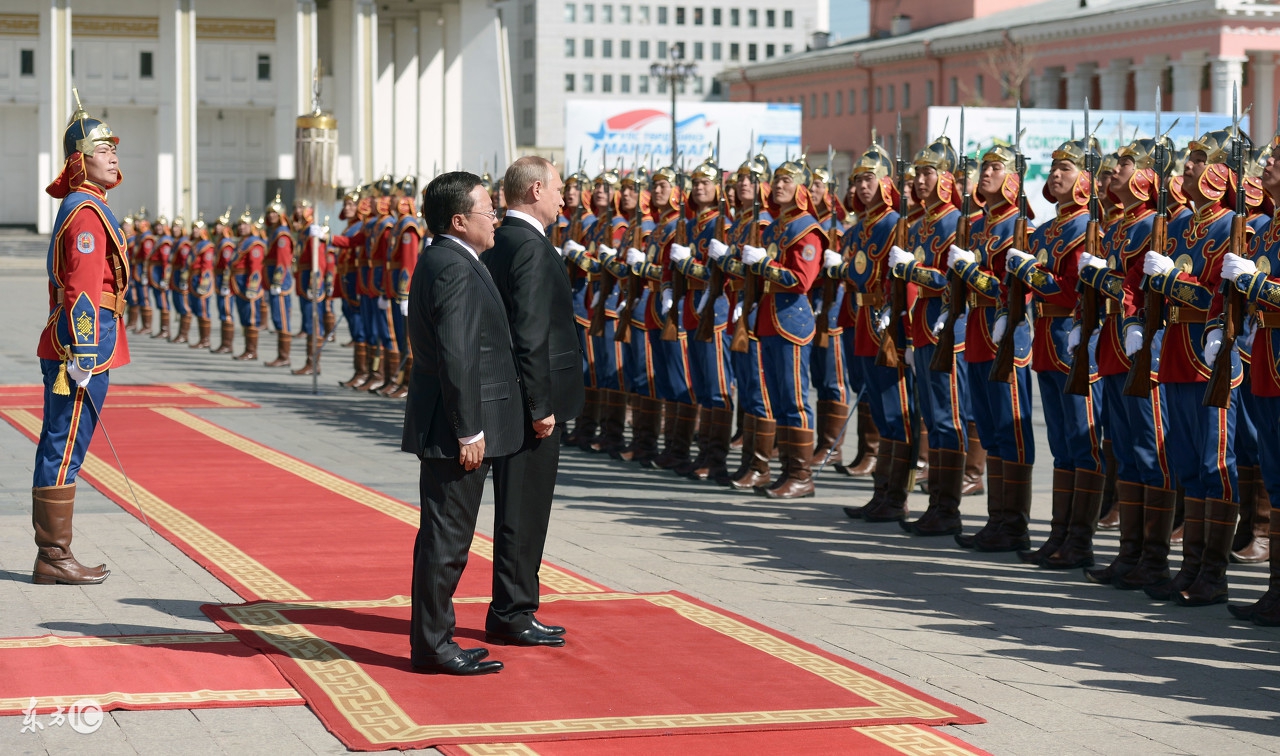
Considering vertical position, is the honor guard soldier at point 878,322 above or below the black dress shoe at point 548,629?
above

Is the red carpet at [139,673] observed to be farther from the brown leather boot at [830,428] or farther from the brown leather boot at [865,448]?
the brown leather boot at [830,428]

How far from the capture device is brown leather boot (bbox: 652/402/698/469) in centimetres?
1309

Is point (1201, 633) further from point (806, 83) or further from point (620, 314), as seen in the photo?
point (806, 83)

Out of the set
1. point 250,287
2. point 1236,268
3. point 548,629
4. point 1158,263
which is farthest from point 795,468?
point 250,287

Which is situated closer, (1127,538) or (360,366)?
(1127,538)

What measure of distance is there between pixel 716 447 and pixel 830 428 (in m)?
1.21

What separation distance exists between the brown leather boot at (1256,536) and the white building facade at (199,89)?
49032 millimetres

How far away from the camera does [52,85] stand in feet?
185

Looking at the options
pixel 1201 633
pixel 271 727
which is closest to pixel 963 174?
pixel 1201 633

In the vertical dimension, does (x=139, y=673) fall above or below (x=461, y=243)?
below

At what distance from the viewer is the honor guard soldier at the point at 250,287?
2472 centimetres

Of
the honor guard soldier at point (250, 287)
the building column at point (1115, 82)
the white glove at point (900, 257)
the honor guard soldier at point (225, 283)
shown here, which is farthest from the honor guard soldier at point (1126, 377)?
the building column at point (1115, 82)

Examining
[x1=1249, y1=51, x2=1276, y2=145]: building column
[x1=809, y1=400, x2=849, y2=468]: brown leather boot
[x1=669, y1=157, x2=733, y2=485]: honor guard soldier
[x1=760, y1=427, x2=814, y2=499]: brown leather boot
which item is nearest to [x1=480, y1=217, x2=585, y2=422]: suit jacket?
[x1=760, y1=427, x2=814, y2=499]: brown leather boot

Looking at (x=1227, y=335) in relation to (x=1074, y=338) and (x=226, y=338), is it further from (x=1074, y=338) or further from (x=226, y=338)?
(x=226, y=338)
